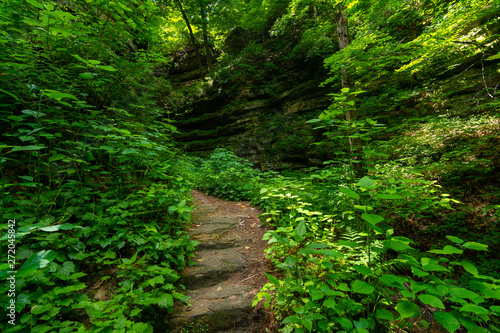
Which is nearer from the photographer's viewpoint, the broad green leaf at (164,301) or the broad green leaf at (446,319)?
the broad green leaf at (446,319)

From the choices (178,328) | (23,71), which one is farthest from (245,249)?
(23,71)

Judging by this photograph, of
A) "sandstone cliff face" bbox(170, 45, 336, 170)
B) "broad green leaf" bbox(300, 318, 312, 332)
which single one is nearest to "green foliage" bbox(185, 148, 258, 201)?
"sandstone cliff face" bbox(170, 45, 336, 170)

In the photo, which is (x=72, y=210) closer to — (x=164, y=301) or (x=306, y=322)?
(x=164, y=301)

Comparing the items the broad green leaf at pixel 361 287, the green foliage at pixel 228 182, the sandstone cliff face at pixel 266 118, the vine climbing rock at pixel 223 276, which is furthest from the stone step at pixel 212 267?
the sandstone cliff face at pixel 266 118

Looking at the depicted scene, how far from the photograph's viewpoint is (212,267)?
2459mm

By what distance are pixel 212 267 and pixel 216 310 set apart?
61cm

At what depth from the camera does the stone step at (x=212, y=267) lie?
225cm

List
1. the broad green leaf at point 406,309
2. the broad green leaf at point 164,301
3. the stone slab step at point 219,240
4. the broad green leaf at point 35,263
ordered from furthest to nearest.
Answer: the stone slab step at point 219,240 → the broad green leaf at point 164,301 → the broad green leaf at point 406,309 → the broad green leaf at point 35,263

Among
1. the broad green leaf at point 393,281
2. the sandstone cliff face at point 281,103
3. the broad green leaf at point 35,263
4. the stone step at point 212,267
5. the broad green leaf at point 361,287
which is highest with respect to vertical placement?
the sandstone cliff face at point 281,103

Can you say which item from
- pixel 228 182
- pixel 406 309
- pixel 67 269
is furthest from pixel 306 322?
pixel 228 182

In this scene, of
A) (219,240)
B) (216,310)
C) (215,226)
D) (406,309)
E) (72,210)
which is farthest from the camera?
(215,226)

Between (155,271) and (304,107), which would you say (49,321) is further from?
(304,107)

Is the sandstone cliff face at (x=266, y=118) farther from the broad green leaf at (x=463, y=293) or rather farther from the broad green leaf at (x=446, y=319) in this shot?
the broad green leaf at (x=446, y=319)

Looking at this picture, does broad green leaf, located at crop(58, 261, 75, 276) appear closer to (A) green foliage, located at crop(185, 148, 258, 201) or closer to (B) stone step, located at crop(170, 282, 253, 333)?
(B) stone step, located at crop(170, 282, 253, 333)
